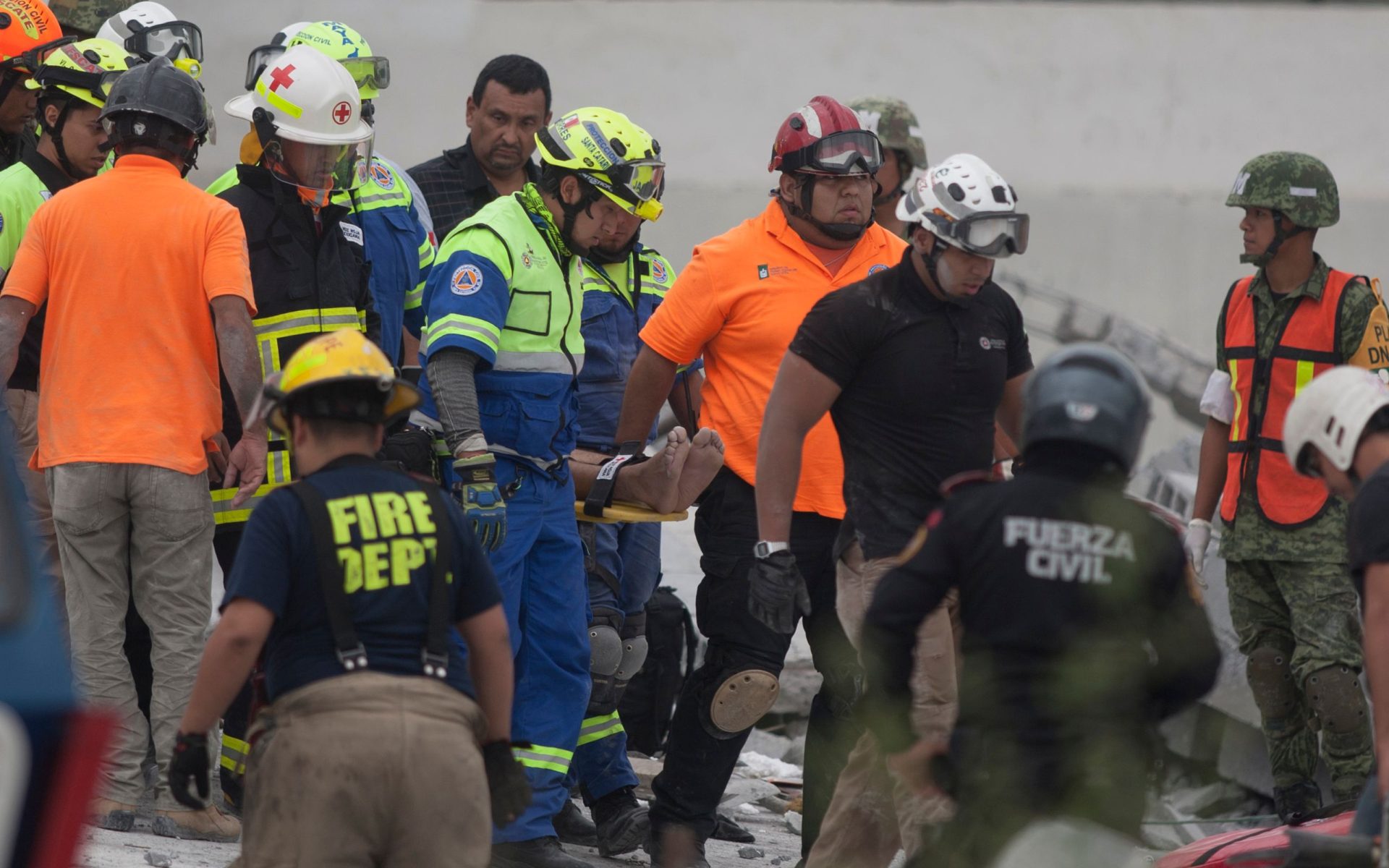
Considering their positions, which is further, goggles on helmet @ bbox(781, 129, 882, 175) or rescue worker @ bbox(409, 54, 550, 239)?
rescue worker @ bbox(409, 54, 550, 239)

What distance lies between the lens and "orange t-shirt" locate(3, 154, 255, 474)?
5211 mm

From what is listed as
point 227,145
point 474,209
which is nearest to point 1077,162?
point 227,145

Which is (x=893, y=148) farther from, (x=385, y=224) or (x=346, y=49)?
(x=385, y=224)

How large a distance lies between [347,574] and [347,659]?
0.17 m

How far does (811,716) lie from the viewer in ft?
19.2

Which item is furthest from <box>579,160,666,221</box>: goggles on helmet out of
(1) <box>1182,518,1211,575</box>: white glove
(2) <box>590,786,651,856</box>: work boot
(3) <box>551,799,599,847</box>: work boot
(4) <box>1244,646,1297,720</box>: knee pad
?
(4) <box>1244,646,1297,720</box>: knee pad

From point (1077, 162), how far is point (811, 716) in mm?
8760

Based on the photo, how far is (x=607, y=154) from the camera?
5.68 meters

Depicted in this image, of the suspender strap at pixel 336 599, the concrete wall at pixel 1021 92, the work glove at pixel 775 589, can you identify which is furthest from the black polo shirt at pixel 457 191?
the concrete wall at pixel 1021 92

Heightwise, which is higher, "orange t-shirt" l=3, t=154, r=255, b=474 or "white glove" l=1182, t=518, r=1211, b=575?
"orange t-shirt" l=3, t=154, r=255, b=474

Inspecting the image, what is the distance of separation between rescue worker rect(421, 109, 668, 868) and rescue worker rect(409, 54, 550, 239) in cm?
172

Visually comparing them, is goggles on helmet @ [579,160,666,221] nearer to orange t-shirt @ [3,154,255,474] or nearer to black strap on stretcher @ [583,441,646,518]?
black strap on stretcher @ [583,441,646,518]

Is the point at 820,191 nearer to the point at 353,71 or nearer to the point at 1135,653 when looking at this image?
the point at 353,71

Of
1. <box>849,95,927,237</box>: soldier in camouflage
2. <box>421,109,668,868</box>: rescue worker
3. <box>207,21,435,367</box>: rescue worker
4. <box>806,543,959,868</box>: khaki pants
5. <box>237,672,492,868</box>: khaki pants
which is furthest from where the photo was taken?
<box>849,95,927,237</box>: soldier in camouflage
